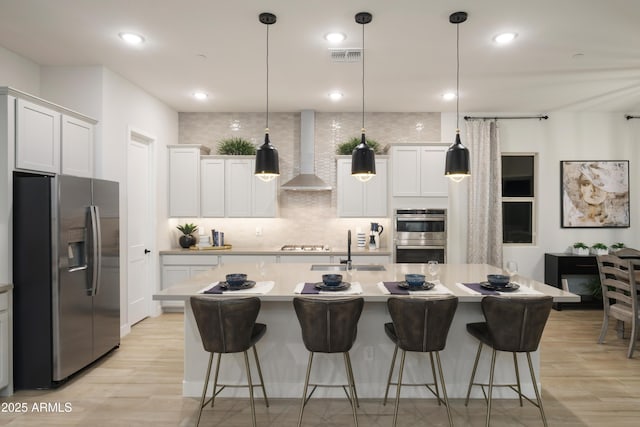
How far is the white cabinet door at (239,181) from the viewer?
580 centimetres

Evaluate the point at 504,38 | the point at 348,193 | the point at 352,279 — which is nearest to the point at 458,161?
the point at 504,38

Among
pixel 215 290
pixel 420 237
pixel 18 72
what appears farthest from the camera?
pixel 420 237

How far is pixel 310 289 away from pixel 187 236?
3539 millimetres

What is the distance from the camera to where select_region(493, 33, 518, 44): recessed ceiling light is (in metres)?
3.40

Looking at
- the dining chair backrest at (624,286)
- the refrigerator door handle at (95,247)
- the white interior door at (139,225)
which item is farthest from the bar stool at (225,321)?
the dining chair backrest at (624,286)

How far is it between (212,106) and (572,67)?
462cm

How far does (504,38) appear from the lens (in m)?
3.46

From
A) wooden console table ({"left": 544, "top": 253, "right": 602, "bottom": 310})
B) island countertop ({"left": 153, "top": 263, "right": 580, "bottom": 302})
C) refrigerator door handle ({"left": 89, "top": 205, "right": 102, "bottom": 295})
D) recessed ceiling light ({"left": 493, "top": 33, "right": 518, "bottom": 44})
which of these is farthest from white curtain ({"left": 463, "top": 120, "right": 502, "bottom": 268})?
refrigerator door handle ({"left": 89, "top": 205, "right": 102, "bottom": 295})

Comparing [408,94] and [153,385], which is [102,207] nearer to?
[153,385]

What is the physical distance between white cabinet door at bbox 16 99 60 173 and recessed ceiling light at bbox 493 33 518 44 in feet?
13.1

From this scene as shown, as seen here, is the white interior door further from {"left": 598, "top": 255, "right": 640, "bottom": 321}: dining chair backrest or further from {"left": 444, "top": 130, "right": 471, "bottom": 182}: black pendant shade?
{"left": 598, "top": 255, "right": 640, "bottom": 321}: dining chair backrest

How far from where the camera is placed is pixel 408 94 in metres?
5.15

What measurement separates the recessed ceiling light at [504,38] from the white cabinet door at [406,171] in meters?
2.13

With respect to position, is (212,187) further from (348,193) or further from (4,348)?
(4,348)
